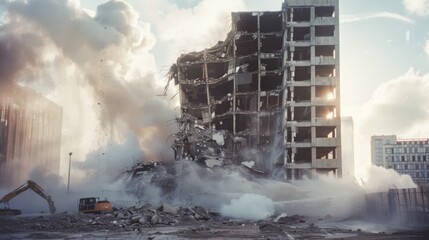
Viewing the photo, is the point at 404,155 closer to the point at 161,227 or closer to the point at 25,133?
the point at 25,133

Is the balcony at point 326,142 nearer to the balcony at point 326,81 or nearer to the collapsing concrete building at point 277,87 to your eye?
the collapsing concrete building at point 277,87

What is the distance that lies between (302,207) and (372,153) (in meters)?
105

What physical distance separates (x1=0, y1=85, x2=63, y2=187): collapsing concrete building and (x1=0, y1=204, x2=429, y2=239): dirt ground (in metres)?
21.5

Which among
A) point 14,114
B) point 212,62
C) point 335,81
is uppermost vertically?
point 212,62

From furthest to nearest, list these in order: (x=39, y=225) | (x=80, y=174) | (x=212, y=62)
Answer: (x=212, y=62), (x=80, y=174), (x=39, y=225)

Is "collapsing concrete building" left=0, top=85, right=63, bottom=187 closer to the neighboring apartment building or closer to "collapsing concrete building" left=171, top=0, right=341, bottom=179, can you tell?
"collapsing concrete building" left=171, top=0, right=341, bottom=179

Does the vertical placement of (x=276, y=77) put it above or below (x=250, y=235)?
above

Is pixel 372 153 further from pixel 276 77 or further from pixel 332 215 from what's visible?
pixel 332 215

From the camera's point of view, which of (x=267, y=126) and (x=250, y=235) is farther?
(x=267, y=126)

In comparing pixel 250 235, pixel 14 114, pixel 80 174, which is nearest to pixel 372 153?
pixel 80 174

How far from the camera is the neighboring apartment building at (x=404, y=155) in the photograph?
405ft

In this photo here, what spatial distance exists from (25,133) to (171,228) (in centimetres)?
3521

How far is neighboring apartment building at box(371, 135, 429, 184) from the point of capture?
123350 millimetres

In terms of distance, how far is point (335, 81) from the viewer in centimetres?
5888
